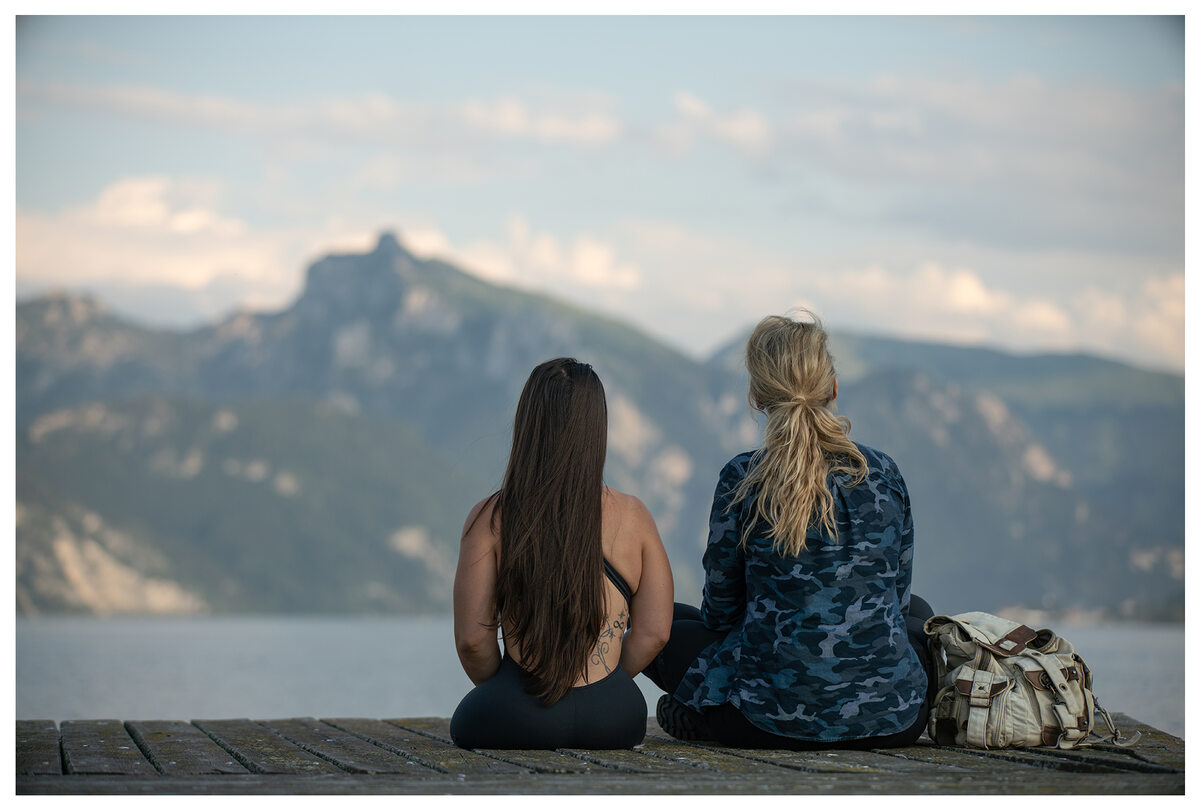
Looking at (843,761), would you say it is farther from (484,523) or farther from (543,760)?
(484,523)

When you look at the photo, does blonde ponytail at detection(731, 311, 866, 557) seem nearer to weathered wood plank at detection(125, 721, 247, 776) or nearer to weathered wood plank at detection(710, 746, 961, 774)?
weathered wood plank at detection(710, 746, 961, 774)

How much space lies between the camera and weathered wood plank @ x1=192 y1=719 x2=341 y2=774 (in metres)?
5.08

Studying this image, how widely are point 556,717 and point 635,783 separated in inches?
52.1

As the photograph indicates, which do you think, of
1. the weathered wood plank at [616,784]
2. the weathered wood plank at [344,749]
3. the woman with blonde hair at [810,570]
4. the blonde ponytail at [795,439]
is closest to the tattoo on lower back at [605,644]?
the woman with blonde hair at [810,570]

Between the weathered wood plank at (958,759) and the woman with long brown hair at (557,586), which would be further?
the woman with long brown hair at (557,586)

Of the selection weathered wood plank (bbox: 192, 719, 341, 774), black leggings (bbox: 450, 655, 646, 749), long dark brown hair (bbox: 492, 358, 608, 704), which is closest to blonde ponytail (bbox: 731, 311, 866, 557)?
long dark brown hair (bbox: 492, 358, 608, 704)

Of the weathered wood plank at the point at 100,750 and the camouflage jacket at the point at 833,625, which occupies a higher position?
the camouflage jacket at the point at 833,625

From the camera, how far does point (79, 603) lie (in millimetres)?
190875

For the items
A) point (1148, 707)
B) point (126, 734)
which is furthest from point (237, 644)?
point (126, 734)

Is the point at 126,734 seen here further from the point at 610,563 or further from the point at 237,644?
the point at 237,644

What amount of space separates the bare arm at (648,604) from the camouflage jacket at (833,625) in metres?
0.27

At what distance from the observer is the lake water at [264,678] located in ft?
152

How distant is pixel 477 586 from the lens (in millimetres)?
5750

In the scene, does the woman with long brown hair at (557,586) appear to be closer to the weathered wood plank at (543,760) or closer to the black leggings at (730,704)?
the weathered wood plank at (543,760)
